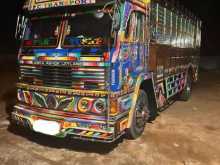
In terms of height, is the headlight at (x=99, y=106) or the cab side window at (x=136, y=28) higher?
the cab side window at (x=136, y=28)

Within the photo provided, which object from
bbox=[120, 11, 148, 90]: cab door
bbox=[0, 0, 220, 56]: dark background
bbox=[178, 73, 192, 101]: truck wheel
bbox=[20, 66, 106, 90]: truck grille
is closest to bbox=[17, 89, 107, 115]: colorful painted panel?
bbox=[20, 66, 106, 90]: truck grille

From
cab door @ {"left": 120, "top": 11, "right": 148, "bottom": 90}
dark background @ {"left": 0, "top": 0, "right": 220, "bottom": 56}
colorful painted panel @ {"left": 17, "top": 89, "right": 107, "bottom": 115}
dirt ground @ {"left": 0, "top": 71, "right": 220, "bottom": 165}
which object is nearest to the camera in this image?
colorful painted panel @ {"left": 17, "top": 89, "right": 107, "bottom": 115}

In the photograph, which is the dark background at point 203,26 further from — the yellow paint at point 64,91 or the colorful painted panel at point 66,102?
the colorful painted panel at point 66,102

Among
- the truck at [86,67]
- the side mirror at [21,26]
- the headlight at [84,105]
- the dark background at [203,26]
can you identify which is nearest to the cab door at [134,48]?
the truck at [86,67]

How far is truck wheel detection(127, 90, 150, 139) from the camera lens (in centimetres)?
642

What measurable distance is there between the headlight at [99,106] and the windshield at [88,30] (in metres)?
0.96

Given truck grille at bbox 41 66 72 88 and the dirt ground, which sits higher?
truck grille at bbox 41 66 72 88

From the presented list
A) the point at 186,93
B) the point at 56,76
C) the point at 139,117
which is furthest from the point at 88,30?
the point at 186,93

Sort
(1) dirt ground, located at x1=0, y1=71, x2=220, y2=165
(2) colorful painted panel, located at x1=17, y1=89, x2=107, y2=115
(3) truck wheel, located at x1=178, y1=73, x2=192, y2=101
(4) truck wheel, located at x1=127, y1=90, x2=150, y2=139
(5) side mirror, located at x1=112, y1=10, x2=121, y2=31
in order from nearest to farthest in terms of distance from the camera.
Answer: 1. (5) side mirror, located at x1=112, y1=10, x2=121, y2=31
2. (2) colorful painted panel, located at x1=17, y1=89, x2=107, y2=115
3. (1) dirt ground, located at x1=0, y1=71, x2=220, y2=165
4. (4) truck wheel, located at x1=127, y1=90, x2=150, y2=139
5. (3) truck wheel, located at x1=178, y1=73, x2=192, y2=101

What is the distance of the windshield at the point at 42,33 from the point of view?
6.00 m

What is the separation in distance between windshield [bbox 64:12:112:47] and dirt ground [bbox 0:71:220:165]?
198cm

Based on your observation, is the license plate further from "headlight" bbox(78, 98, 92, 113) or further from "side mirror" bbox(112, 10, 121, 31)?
"side mirror" bbox(112, 10, 121, 31)

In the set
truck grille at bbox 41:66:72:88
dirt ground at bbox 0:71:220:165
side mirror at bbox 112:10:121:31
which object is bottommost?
dirt ground at bbox 0:71:220:165

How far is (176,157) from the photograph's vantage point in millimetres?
5844
